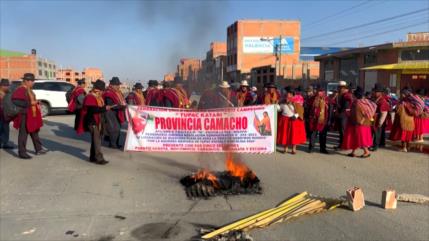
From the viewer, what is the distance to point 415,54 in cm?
3084

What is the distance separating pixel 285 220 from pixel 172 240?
1.51 m

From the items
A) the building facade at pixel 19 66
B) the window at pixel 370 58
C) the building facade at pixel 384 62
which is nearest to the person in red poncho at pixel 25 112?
the building facade at pixel 384 62

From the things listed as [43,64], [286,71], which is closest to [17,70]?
[43,64]

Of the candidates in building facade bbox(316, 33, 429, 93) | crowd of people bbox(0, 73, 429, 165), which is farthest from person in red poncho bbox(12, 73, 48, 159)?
building facade bbox(316, 33, 429, 93)

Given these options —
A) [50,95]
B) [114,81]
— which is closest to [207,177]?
[114,81]

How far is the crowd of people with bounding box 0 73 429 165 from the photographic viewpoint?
9.21m

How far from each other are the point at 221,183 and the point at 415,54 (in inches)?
1142

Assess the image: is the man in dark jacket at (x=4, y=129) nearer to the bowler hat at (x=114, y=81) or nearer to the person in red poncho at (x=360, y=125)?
the bowler hat at (x=114, y=81)

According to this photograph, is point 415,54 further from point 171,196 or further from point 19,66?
point 19,66

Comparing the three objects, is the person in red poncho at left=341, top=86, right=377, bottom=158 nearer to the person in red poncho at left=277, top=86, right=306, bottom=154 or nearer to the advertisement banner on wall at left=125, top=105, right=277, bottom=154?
the person in red poncho at left=277, top=86, right=306, bottom=154

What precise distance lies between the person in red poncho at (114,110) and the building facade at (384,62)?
17.3 m

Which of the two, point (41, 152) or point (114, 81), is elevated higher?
point (114, 81)

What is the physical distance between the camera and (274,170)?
8.37 m

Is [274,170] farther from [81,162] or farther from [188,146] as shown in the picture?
[81,162]
